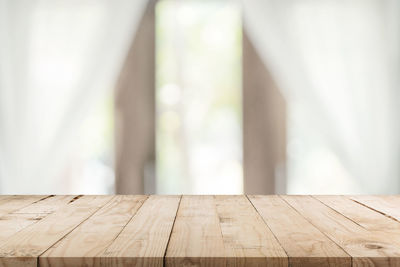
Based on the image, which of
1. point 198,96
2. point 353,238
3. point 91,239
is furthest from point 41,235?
point 198,96

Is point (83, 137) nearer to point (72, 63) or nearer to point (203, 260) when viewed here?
point (72, 63)

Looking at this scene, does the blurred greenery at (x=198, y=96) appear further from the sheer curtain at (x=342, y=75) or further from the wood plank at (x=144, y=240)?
the wood plank at (x=144, y=240)

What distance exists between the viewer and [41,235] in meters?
1.08

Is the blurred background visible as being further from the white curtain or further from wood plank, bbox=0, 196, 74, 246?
wood plank, bbox=0, 196, 74, 246

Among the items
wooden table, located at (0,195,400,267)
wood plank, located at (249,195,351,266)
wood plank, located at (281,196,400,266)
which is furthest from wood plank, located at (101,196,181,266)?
wood plank, located at (281,196,400,266)

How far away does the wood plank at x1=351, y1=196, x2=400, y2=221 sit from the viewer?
141cm

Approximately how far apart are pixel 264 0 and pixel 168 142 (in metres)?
0.87

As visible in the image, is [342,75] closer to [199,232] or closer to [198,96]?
[198,96]

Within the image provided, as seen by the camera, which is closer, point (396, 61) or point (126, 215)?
point (126, 215)

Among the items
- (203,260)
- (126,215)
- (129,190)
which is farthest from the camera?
(129,190)

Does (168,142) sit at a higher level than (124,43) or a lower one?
lower

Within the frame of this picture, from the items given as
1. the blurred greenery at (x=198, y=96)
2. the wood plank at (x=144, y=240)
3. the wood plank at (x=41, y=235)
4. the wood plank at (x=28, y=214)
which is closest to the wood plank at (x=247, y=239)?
the wood plank at (x=144, y=240)

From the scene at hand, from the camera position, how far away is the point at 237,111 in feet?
8.89

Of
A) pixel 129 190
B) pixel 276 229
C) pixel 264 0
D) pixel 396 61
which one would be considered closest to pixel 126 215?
pixel 276 229
